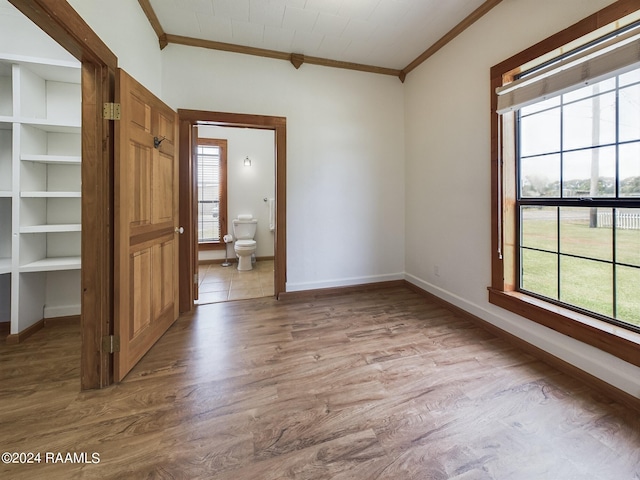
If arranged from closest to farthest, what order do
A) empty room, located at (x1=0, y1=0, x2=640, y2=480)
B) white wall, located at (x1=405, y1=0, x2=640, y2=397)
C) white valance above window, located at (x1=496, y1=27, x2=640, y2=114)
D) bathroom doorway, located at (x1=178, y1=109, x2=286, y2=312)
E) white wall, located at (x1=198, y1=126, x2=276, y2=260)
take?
empty room, located at (x1=0, y1=0, x2=640, y2=480), white valance above window, located at (x1=496, y1=27, x2=640, y2=114), white wall, located at (x1=405, y1=0, x2=640, y2=397), bathroom doorway, located at (x1=178, y1=109, x2=286, y2=312), white wall, located at (x1=198, y1=126, x2=276, y2=260)

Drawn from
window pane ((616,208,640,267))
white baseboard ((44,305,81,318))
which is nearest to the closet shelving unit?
white baseboard ((44,305,81,318))

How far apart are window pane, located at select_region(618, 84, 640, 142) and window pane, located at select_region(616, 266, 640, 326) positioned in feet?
2.57

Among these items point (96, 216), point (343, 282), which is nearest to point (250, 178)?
point (343, 282)

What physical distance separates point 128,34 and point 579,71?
3.07 metres

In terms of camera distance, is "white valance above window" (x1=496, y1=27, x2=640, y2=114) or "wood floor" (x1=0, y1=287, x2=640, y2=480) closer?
"wood floor" (x1=0, y1=287, x2=640, y2=480)

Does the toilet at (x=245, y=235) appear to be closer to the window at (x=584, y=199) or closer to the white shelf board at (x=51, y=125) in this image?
the white shelf board at (x=51, y=125)

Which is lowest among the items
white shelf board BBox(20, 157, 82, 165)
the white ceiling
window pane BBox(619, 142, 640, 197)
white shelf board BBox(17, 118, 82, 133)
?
window pane BBox(619, 142, 640, 197)

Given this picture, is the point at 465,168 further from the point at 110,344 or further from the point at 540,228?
the point at 110,344

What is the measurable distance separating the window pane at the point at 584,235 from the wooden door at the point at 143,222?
3.02 m

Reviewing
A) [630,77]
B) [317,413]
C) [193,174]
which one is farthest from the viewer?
[193,174]

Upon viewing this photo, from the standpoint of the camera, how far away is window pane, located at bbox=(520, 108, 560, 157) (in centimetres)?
194

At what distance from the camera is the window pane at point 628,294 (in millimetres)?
1585

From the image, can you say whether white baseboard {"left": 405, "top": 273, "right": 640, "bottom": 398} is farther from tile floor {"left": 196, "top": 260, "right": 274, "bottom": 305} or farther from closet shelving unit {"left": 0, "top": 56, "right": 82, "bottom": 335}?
closet shelving unit {"left": 0, "top": 56, "right": 82, "bottom": 335}

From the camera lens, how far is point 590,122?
1745 millimetres
